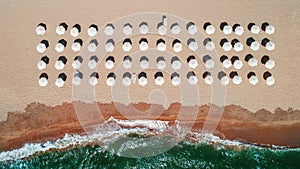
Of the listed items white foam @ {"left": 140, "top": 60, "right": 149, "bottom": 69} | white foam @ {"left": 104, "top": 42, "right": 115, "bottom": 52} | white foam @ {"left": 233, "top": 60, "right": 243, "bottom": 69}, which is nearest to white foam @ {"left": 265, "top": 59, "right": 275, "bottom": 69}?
white foam @ {"left": 233, "top": 60, "right": 243, "bottom": 69}

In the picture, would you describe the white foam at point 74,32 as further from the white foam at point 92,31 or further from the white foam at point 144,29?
the white foam at point 144,29

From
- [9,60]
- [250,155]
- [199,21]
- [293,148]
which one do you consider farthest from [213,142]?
[9,60]

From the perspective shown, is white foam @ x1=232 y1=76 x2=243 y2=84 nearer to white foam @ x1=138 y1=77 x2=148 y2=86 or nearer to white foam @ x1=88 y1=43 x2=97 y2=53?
white foam @ x1=138 y1=77 x2=148 y2=86

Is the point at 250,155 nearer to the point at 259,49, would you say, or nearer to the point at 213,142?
the point at 213,142

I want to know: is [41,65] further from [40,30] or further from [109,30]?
[109,30]

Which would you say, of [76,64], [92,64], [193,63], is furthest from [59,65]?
[193,63]

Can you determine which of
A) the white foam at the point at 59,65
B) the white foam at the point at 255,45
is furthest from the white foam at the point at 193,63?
the white foam at the point at 59,65

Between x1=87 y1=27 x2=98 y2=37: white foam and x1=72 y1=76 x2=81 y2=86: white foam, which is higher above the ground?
x1=87 y1=27 x2=98 y2=37: white foam
